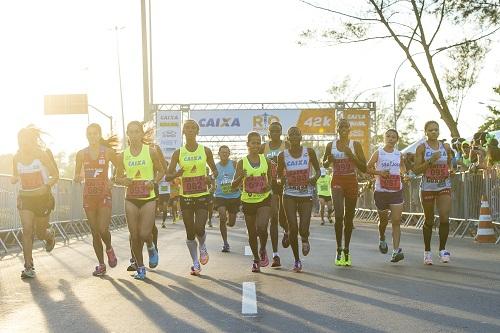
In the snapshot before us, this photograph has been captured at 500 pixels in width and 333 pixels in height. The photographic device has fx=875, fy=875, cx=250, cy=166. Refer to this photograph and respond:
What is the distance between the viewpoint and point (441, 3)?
2561 cm

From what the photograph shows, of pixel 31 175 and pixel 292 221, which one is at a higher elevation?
pixel 31 175

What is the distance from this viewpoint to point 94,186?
1044 centimetres

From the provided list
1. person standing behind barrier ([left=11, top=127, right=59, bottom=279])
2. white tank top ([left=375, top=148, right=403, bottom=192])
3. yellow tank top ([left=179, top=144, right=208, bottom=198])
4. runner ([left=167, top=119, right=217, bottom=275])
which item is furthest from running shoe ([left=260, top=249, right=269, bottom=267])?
person standing behind barrier ([left=11, top=127, right=59, bottom=279])

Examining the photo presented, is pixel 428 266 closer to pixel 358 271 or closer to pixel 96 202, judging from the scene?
pixel 358 271

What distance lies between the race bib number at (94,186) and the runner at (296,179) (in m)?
2.14

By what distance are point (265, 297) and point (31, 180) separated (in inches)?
171

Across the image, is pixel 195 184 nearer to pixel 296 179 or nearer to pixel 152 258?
pixel 152 258

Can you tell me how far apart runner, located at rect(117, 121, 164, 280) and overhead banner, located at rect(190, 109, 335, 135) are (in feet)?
112

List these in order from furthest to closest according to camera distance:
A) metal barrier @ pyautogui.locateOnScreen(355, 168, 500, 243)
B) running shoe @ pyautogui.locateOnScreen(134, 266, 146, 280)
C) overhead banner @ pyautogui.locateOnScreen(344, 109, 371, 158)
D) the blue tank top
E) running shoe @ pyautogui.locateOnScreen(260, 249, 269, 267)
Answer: overhead banner @ pyautogui.locateOnScreen(344, 109, 371, 158) → metal barrier @ pyautogui.locateOnScreen(355, 168, 500, 243) → the blue tank top → running shoe @ pyautogui.locateOnScreen(260, 249, 269, 267) → running shoe @ pyautogui.locateOnScreen(134, 266, 146, 280)

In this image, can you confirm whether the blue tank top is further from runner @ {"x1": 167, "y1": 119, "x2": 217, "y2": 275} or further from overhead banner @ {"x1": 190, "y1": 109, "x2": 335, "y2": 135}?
overhead banner @ {"x1": 190, "y1": 109, "x2": 335, "y2": 135}

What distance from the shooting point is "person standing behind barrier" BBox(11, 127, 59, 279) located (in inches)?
428

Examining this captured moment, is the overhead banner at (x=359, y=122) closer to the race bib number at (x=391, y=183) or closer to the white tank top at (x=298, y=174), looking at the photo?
the race bib number at (x=391, y=183)

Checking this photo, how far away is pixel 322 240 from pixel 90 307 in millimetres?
10024

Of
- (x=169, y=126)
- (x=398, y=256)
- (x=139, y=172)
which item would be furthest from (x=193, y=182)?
(x=169, y=126)
